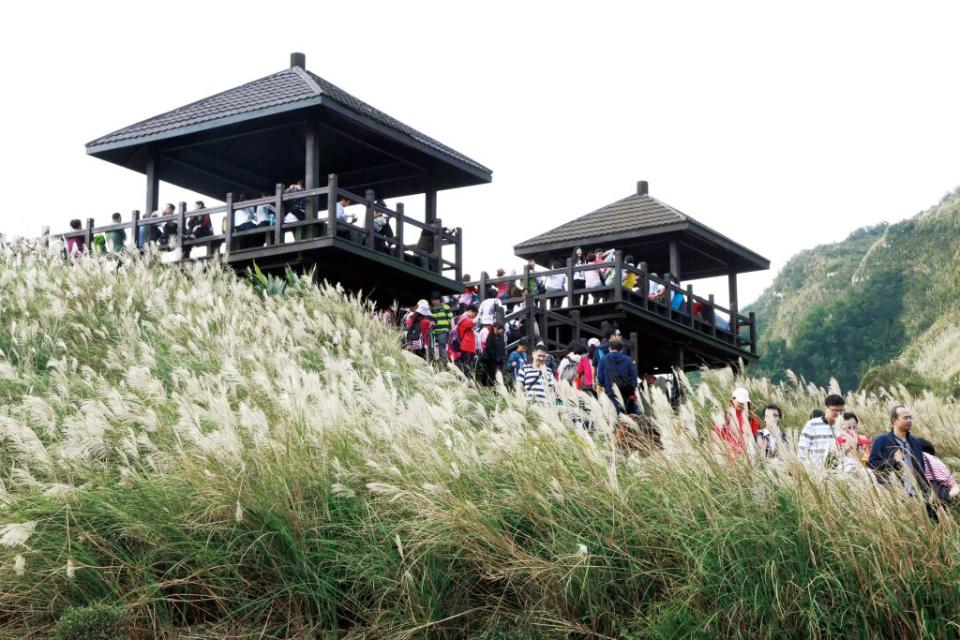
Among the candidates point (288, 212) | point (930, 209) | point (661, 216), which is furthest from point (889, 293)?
point (288, 212)

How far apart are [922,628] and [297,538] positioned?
3.40 meters

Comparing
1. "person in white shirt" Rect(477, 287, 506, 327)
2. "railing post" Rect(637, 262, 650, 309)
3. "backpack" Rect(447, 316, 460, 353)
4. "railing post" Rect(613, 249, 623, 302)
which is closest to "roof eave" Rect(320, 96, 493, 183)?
"railing post" Rect(613, 249, 623, 302)

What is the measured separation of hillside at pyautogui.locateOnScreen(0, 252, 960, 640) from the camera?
614 centimetres

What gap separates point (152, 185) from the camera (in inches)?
874

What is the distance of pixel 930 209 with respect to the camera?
67.9m

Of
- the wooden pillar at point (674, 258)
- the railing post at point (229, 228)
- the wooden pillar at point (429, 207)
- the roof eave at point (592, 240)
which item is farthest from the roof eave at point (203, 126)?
the wooden pillar at point (674, 258)

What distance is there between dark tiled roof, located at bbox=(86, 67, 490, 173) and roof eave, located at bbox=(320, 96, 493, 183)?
4 cm

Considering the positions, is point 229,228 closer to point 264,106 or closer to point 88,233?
point 264,106

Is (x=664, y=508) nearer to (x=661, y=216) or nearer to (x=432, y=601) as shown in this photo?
(x=432, y=601)

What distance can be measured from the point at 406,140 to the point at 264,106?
8.20 feet

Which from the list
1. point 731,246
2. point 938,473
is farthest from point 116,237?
point 938,473

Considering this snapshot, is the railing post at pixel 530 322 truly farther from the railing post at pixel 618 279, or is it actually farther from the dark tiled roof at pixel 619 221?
the dark tiled roof at pixel 619 221

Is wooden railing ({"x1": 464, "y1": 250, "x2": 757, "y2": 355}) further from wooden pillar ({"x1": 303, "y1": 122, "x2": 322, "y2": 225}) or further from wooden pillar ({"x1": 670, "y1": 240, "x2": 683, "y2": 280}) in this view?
wooden pillar ({"x1": 303, "y1": 122, "x2": 322, "y2": 225})

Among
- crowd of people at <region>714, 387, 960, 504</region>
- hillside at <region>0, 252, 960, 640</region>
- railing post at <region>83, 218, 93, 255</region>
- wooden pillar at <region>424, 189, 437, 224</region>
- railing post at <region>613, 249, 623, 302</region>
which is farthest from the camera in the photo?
wooden pillar at <region>424, 189, 437, 224</region>
